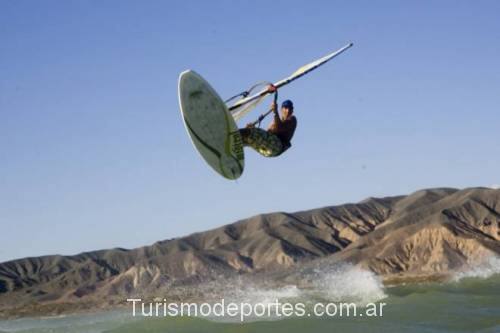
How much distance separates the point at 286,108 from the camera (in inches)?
578

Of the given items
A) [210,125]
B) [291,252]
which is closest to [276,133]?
[210,125]

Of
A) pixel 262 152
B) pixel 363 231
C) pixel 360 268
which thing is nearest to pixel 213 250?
pixel 363 231

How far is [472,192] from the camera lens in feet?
427

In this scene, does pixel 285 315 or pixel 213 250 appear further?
pixel 213 250

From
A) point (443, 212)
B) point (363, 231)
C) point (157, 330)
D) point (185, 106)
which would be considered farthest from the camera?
point (363, 231)

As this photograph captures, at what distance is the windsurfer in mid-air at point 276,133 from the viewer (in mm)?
14594

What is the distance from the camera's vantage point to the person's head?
14672 mm

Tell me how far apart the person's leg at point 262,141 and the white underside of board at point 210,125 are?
0.91ft

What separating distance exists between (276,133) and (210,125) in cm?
141

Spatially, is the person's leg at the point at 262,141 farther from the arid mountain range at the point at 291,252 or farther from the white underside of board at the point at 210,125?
the arid mountain range at the point at 291,252

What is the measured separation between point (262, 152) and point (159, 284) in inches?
4652

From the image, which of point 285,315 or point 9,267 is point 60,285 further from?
point 285,315

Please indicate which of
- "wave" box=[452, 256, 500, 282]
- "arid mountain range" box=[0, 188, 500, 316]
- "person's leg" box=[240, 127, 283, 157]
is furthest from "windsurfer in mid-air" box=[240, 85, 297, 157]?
"arid mountain range" box=[0, 188, 500, 316]

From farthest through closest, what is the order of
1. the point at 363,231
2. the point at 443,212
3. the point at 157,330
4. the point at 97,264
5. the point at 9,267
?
the point at 9,267 < the point at 97,264 < the point at 363,231 < the point at 443,212 < the point at 157,330
